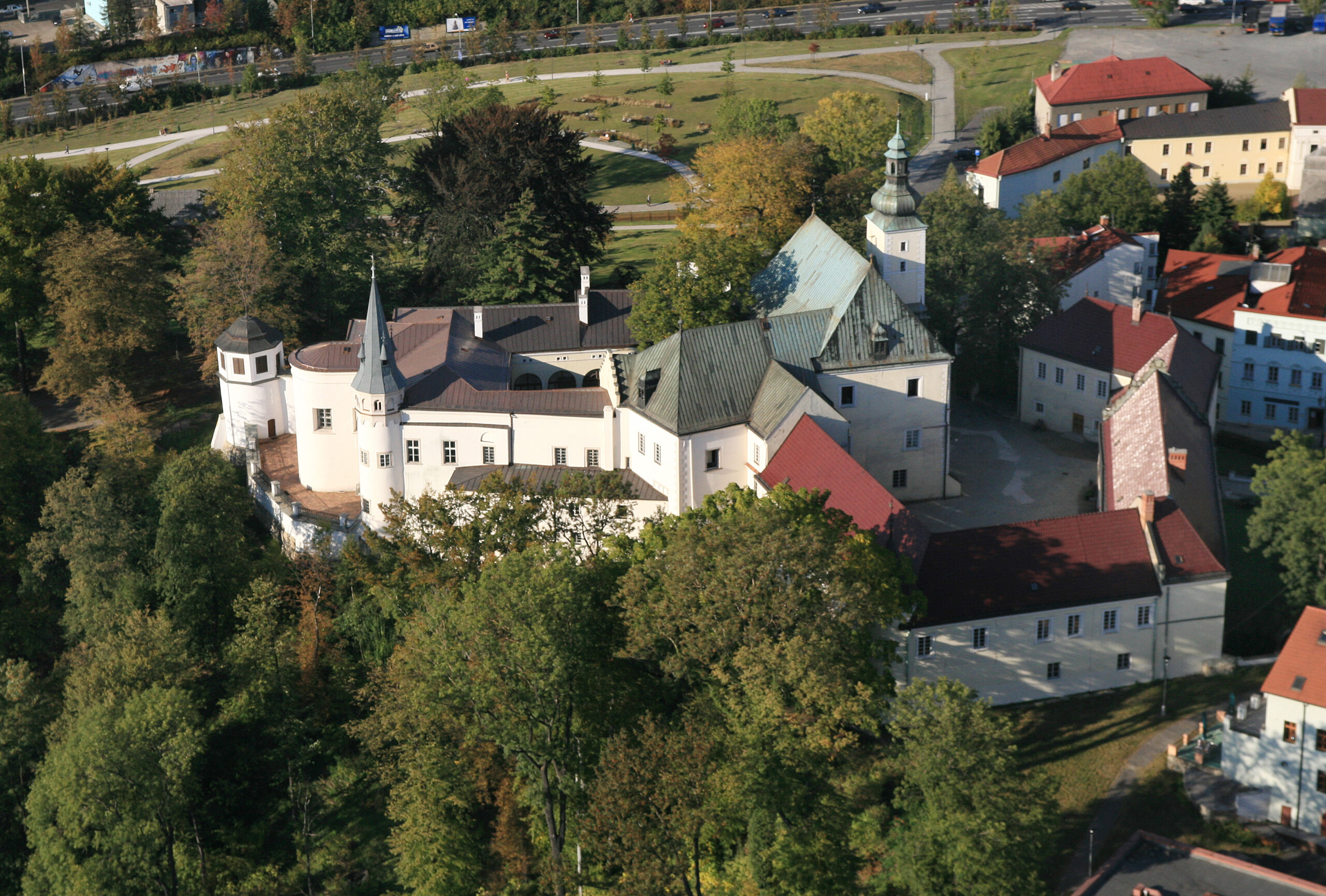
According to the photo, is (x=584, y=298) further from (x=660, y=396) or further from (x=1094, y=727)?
(x=1094, y=727)

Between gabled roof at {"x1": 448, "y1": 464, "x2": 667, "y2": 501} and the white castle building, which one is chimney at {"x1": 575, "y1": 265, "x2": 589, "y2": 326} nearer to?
the white castle building

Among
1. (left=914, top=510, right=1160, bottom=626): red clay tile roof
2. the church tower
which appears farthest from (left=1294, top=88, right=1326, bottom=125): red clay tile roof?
(left=914, top=510, right=1160, bottom=626): red clay tile roof

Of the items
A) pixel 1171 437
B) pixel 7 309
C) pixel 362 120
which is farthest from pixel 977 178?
pixel 7 309

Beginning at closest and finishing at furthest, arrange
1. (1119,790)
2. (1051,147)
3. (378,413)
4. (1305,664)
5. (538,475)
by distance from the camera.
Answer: (1305,664) → (1119,790) → (538,475) → (378,413) → (1051,147)

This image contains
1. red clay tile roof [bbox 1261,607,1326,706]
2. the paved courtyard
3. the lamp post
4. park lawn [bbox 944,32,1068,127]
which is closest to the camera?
red clay tile roof [bbox 1261,607,1326,706]

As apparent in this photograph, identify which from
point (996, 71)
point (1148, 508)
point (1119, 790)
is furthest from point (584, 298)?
point (996, 71)

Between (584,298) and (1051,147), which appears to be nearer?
(584,298)

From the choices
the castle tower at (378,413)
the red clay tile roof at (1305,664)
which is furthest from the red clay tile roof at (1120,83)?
the red clay tile roof at (1305,664)

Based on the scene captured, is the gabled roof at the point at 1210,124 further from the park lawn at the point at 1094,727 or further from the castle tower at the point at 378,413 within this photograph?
the park lawn at the point at 1094,727
